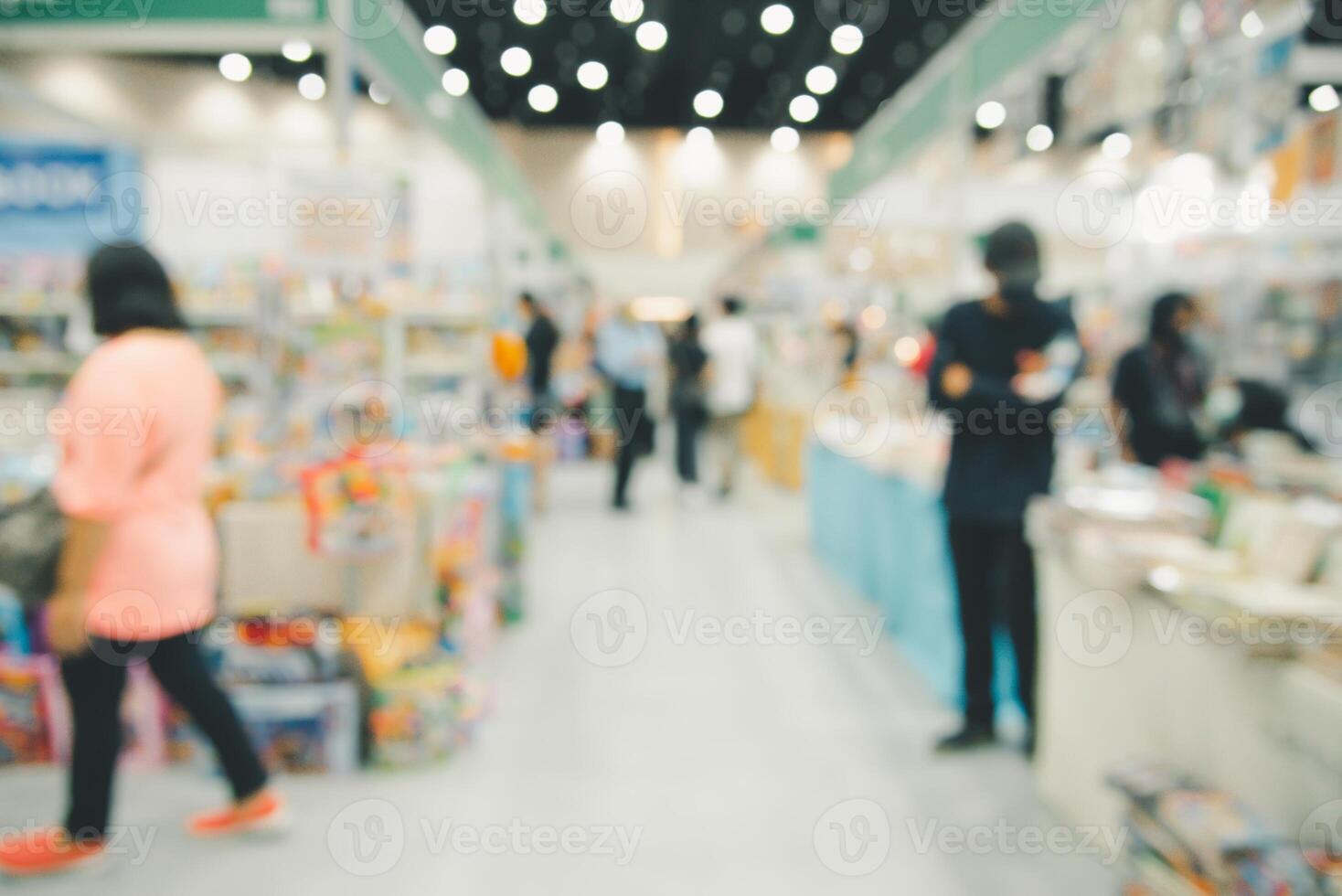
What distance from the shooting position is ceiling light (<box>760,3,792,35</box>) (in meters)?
10.4

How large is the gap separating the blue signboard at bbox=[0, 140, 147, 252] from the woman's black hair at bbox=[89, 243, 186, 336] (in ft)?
10.6

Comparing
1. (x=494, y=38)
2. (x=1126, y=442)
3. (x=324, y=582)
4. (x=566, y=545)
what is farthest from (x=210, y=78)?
(x=1126, y=442)

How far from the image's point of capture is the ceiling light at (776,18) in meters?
10.4

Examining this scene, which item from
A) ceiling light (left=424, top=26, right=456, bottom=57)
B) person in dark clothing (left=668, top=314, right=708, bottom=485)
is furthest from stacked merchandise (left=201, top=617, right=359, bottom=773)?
ceiling light (left=424, top=26, right=456, bottom=57)

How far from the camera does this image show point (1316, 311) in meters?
4.25

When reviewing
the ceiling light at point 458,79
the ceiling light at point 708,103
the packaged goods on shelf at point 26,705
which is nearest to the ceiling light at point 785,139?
the ceiling light at point 708,103

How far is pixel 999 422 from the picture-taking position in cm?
314

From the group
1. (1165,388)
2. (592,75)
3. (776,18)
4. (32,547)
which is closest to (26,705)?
(32,547)

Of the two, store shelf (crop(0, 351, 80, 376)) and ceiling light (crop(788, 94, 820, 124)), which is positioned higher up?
ceiling light (crop(788, 94, 820, 124))

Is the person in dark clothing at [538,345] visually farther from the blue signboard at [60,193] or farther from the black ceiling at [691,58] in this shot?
the blue signboard at [60,193]

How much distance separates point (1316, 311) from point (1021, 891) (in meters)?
3.12

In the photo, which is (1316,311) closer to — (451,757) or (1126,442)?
(1126,442)

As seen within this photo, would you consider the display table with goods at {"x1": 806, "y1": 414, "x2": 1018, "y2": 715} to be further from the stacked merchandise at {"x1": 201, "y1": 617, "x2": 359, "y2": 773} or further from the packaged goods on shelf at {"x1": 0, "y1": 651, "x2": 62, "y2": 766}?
the packaged goods on shelf at {"x1": 0, "y1": 651, "x2": 62, "y2": 766}

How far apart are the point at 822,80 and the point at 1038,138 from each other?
33.1ft
